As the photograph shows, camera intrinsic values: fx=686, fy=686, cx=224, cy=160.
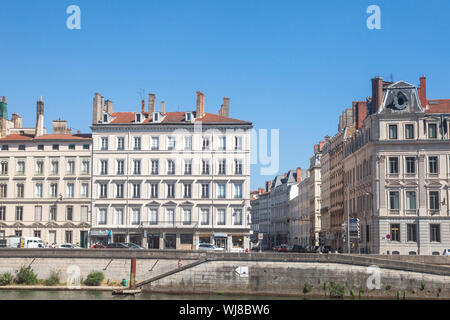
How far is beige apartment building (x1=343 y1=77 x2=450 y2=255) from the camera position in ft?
229

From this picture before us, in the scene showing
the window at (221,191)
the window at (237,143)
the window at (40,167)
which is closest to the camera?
the window at (221,191)

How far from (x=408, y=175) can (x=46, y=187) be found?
4390cm

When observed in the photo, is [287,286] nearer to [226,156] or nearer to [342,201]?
[226,156]

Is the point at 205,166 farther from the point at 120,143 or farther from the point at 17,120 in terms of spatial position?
the point at 17,120

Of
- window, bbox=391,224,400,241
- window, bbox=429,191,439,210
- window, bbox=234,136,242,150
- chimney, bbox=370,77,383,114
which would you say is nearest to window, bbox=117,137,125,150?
window, bbox=234,136,242,150

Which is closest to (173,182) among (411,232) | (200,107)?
(200,107)

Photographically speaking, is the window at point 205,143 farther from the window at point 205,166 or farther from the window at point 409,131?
the window at point 409,131

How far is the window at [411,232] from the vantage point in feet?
230

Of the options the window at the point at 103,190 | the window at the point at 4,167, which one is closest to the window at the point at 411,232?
the window at the point at 103,190

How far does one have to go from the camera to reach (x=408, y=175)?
2785 inches

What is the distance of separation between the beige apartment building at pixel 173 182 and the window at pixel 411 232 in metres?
19.8

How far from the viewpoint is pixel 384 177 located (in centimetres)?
7119

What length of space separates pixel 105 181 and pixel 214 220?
567 inches
